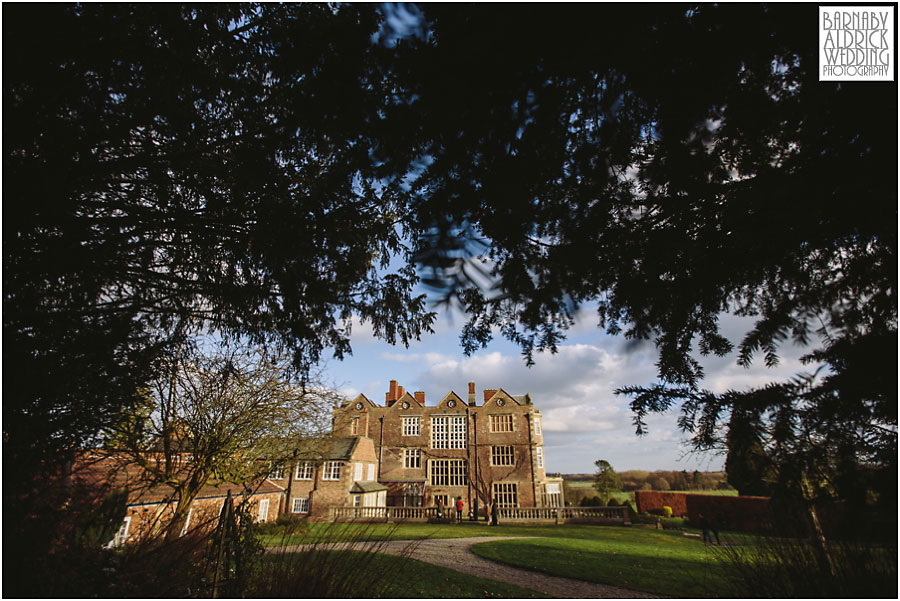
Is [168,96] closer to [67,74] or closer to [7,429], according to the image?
[67,74]

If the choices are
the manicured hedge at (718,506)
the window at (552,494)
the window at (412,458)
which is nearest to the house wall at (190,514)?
the window at (412,458)

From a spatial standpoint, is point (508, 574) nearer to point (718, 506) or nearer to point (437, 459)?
point (437, 459)

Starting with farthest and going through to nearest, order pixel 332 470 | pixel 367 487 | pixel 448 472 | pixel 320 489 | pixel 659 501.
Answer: pixel 659 501, pixel 448 472, pixel 367 487, pixel 332 470, pixel 320 489

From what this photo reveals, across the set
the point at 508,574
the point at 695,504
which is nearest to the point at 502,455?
the point at 695,504

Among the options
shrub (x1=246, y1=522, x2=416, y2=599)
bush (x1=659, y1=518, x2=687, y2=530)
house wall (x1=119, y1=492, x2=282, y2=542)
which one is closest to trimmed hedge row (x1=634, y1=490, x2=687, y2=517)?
bush (x1=659, y1=518, x2=687, y2=530)

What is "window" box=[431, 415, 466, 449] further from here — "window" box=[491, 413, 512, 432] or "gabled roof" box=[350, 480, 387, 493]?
"gabled roof" box=[350, 480, 387, 493]

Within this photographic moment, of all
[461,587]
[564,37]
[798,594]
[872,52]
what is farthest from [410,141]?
[461,587]

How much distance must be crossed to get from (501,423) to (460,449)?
4.42 m

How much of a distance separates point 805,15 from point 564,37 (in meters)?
1.38

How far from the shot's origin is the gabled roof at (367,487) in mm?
28938

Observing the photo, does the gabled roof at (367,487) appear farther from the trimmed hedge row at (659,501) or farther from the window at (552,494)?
the trimmed hedge row at (659,501)

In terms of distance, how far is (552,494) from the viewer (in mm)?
34562

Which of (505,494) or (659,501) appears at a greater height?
(505,494)

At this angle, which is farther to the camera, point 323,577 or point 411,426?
point 411,426
